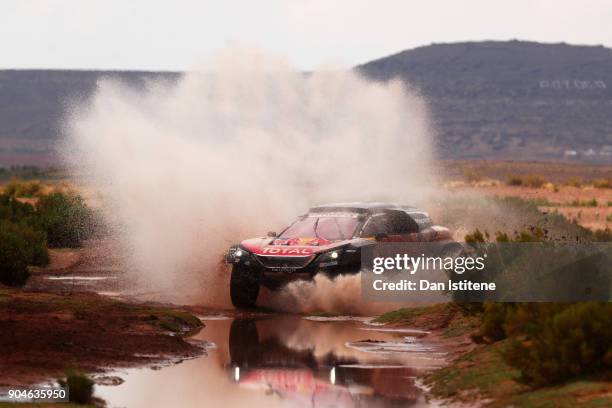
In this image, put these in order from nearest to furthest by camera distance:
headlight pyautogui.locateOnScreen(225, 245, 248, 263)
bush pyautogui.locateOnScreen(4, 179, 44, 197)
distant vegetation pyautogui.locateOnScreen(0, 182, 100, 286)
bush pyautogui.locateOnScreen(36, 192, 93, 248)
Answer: headlight pyautogui.locateOnScreen(225, 245, 248, 263) < distant vegetation pyautogui.locateOnScreen(0, 182, 100, 286) < bush pyautogui.locateOnScreen(36, 192, 93, 248) < bush pyautogui.locateOnScreen(4, 179, 44, 197)

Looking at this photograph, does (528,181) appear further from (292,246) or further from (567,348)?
(567,348)

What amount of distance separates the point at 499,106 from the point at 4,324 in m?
181

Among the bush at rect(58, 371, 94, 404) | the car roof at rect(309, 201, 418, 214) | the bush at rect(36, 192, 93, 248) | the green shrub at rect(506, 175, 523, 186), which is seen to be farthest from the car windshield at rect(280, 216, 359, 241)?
the green shrub at rect(506, 175, 523, 186)

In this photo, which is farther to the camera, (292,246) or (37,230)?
(37,230)

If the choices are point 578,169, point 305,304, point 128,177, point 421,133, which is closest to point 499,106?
point 578,169

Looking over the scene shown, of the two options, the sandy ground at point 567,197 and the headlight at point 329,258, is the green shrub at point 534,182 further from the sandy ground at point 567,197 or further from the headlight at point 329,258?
the headlight at point 329,258

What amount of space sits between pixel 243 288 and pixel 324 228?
175cm

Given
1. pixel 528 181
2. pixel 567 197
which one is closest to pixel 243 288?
pixel 567 197

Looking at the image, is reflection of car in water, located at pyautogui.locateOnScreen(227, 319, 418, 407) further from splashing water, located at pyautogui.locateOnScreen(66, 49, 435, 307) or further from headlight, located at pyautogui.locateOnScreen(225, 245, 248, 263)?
splashing water, located at pyautogui.locateOnScreen(66, 49, 435, 307)

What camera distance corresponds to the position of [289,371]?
52.1 feet

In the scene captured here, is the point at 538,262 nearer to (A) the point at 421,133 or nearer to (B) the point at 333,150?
(B) the point at 333,150

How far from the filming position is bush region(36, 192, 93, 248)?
Answer: 38.7 metres

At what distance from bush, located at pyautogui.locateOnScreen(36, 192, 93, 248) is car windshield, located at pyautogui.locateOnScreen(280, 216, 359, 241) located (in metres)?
16.2

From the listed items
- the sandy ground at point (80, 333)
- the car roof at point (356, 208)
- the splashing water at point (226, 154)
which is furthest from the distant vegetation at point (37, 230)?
the car roof at point (356, 208)
